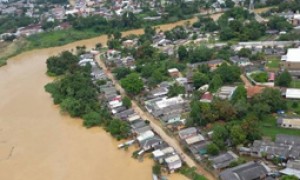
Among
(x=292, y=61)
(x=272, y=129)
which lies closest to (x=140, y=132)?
(x=272, y=129)

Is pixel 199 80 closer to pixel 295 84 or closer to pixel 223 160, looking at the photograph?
pixel 295 84

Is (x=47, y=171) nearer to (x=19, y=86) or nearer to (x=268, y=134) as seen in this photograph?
(x=268, y=134)

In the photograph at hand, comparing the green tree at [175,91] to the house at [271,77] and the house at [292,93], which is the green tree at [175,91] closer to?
the house at [271,77]

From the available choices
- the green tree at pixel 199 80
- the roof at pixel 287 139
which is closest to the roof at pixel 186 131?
the roof at pixel 287 139

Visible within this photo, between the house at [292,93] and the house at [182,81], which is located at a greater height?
the house at [182,81]

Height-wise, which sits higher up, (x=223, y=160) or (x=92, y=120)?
(x=92, y=120)

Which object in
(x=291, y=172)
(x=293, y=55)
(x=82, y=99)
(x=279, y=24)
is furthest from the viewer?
(x=279, y=24)
